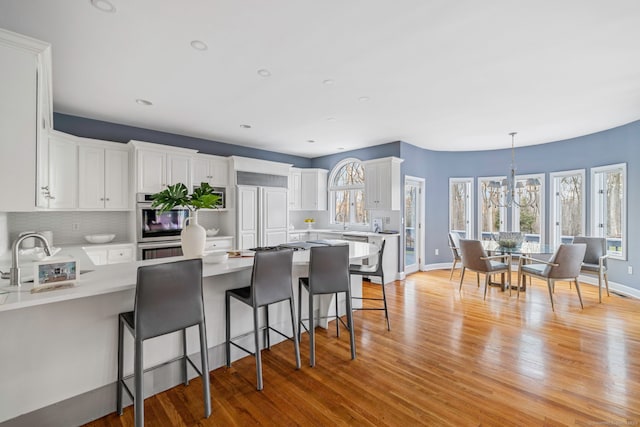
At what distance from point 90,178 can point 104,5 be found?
2.89m

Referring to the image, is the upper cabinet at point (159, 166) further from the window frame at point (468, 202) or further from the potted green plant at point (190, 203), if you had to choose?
the window frame at point (468, 202)

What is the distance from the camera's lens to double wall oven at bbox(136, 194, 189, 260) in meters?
4.38

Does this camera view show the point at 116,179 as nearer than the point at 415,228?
Yes

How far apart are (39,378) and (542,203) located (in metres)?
7.63

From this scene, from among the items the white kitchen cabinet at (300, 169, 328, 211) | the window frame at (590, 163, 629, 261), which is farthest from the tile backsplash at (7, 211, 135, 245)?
the window frame at (590, 163, 629, 261)

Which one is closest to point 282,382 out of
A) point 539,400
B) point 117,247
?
point 539,400

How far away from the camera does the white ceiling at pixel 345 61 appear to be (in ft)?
6.72

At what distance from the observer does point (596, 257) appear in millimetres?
4781

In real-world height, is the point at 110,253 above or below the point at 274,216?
below

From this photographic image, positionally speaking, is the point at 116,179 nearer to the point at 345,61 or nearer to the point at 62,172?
the point at 62,172

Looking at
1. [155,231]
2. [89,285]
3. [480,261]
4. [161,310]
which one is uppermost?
[155,231]

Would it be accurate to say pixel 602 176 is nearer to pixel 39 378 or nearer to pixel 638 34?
pixel 638 34

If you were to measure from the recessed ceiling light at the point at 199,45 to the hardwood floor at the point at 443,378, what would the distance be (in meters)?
2.73

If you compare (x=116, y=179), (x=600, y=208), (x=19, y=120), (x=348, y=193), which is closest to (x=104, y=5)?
(x=19, y=120)
